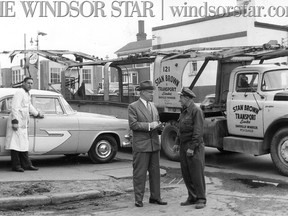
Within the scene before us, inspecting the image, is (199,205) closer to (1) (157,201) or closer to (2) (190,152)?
(1) (157,201)

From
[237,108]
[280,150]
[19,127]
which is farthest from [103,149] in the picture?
[280,150]

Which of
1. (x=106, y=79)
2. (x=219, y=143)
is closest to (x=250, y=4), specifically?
(x=106, y=79)

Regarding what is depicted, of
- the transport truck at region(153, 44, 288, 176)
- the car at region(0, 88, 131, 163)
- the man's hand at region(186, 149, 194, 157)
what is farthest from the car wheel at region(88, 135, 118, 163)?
the man's hand at region(186, 149, 194, 157)

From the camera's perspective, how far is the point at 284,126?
9.40m

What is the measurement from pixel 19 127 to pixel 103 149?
7.44ft

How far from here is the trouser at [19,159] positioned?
9.09 meters

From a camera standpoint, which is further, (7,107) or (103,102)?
(103,102)

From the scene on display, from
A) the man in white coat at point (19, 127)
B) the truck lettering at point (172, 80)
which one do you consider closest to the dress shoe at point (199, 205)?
the man in white coat at point (19, 127)

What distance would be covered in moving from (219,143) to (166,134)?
1.90m

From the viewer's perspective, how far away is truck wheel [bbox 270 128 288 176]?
363 inches

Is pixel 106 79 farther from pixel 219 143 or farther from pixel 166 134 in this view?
pixel 219 143

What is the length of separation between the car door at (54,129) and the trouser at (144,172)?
3.52m

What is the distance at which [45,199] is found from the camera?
22.5ft

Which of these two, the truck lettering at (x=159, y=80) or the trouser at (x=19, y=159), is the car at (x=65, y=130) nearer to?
the trouser at (x=19, y=159)
